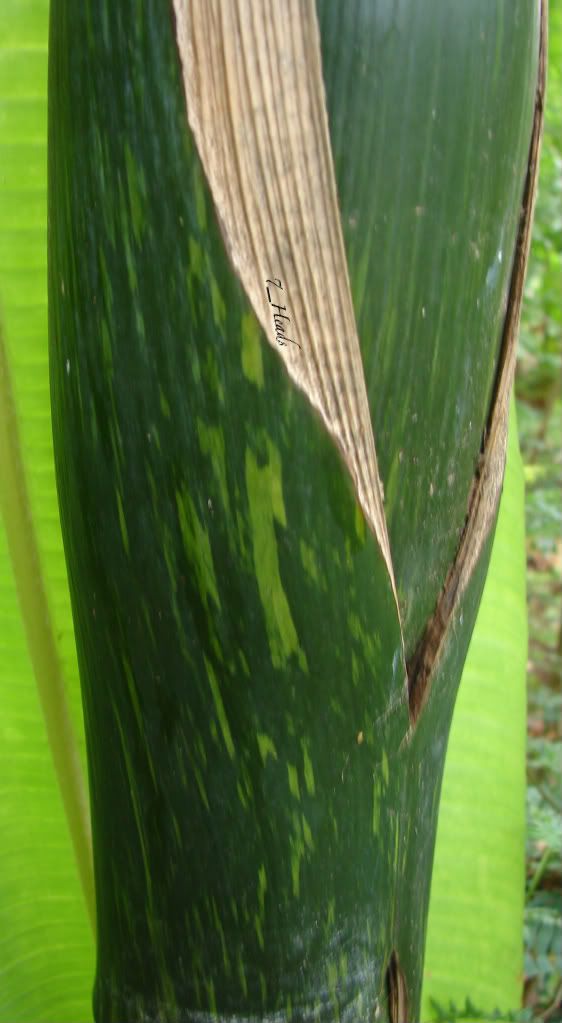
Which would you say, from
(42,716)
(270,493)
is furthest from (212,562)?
(42,716)

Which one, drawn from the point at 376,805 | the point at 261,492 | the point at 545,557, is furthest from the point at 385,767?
the point at 545,557

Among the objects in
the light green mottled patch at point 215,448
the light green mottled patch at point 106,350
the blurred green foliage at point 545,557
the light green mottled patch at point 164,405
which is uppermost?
the light green mottled patch at point 106,350

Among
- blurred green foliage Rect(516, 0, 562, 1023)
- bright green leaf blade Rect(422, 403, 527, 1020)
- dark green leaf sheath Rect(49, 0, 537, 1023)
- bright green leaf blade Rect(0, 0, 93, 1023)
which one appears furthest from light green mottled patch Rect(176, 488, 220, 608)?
blurred green foliage Rect(516, 0, 562, 1023)

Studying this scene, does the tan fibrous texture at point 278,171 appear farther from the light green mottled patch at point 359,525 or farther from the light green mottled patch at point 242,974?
the light green mottled patch at point 242,974

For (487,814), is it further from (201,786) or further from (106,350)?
(106,350)

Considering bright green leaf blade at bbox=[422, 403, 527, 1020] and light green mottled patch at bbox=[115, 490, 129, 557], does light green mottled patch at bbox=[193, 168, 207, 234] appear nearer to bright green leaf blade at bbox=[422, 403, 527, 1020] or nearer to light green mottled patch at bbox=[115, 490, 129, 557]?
light green mottled patch at bbox=[115, 490, 129, 557]

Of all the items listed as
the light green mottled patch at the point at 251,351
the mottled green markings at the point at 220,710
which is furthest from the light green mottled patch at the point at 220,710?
the light green mottled patch at the point at 251,351
